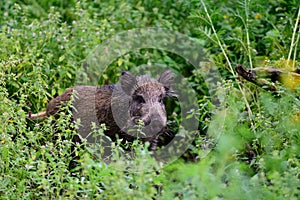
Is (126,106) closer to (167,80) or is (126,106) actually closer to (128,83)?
(128,83)

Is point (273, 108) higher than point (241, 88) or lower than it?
higher

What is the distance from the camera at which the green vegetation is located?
4852 millimetres

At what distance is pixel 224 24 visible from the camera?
9.42 metres

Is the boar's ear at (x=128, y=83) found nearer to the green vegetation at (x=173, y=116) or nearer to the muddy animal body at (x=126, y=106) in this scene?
the muddy animal body at (x=126, y=106)

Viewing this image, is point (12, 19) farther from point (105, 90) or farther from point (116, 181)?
point (116, 181)

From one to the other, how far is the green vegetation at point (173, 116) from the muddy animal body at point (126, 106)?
0.86 feet

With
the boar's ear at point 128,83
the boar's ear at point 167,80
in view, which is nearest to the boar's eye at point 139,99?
the boar's ear at point 128,83

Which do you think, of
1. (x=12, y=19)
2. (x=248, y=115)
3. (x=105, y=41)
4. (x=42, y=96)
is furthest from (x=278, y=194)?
(x=12, y=19)

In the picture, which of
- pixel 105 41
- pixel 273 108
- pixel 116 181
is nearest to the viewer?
pixel 116 181

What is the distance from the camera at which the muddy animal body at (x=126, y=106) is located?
698 cm

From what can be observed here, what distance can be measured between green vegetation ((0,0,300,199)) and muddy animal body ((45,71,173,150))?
262mm

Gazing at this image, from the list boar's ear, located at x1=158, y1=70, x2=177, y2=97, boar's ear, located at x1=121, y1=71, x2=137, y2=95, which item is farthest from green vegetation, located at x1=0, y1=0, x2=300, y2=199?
boar's ear, located at x1=121, y1=71, x2=137, y2=95

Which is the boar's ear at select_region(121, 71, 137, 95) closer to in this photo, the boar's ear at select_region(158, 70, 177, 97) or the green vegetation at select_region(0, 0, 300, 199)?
the boar's ear at select_region(158, 70, 177, 97)

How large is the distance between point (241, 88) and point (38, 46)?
262 cm
